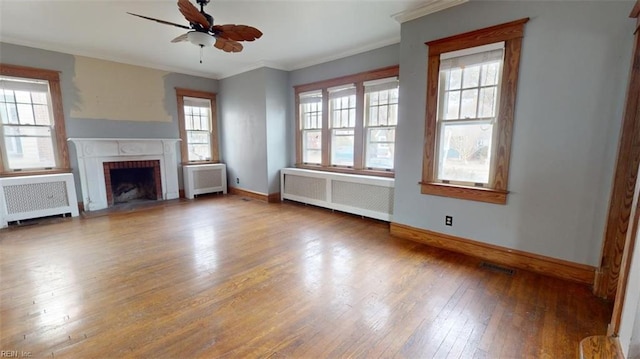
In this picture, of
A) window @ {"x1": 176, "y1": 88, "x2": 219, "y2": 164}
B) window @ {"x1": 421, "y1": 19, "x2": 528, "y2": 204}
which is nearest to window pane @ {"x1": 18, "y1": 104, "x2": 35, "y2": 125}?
window @ {"x1": 176, "y1": 88, "x2": 219, "y2": 164}

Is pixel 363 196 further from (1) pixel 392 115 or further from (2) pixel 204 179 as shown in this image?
(2) pixel 204 179

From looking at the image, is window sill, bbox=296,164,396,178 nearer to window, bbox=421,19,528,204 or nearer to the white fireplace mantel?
window, bbox=421,19,528,204

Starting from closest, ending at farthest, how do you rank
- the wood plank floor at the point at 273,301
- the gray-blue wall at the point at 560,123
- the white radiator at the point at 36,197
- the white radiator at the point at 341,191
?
the wood plank floor at the point at 273,301 < the gray-blue wall at the point at 560,123 < the white radiator at the point at 36,197 < the white radiator at the point at 341,191

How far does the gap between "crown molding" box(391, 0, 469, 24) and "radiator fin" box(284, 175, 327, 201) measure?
2.67m

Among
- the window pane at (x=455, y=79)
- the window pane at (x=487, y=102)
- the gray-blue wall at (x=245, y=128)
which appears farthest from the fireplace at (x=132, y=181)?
the window pane at (x=487, y=102)

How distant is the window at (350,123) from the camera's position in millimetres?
4234

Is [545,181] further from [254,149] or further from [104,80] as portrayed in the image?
[104,80]

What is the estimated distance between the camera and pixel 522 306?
210 cm

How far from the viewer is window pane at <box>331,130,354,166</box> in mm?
4785

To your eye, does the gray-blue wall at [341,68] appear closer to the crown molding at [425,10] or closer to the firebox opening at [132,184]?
the crown molding at [425,10]

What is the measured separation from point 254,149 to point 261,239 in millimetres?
2643

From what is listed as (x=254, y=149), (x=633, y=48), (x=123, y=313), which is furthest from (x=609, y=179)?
(x=254, y=149)

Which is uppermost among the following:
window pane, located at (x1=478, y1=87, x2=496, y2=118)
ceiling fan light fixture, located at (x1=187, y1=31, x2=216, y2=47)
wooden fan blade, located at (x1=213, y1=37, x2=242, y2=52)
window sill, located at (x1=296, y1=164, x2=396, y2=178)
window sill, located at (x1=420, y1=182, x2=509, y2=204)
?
wooden fan blade, located at (x1=213, y1=37, x2=242, y2=52)

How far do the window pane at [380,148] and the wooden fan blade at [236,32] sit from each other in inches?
90.7
